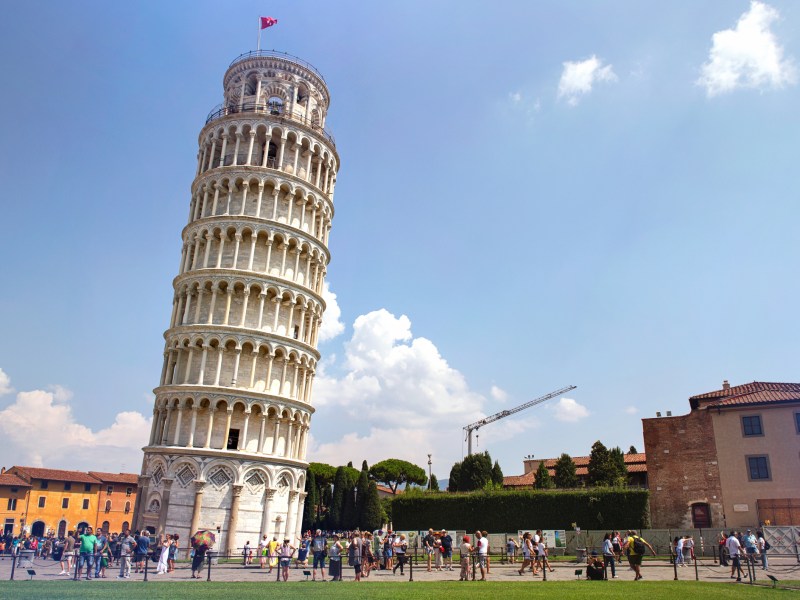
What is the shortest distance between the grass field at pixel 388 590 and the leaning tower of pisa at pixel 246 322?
62.0ft

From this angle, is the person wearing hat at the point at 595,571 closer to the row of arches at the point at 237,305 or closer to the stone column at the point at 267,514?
the stone column at the point at 267,514

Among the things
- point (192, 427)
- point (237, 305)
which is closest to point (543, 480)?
point (237, 305)

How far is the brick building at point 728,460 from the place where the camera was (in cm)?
4006

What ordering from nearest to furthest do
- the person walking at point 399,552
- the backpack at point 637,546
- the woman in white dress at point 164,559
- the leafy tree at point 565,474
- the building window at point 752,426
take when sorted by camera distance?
the backpack at point 637,546 < the woman in white dress at point 164,559 < the person walking at point 399,552 < the building window at point 752,426 < the leafy tree at point 565,474

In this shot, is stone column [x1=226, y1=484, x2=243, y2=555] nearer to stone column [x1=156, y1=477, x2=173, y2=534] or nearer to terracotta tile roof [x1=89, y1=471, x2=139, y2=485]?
stone column [x1=156, y1=477, x2=173, y2=534]

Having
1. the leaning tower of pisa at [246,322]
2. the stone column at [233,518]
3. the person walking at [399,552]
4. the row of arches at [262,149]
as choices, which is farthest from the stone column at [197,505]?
the row of arches at [262,149]

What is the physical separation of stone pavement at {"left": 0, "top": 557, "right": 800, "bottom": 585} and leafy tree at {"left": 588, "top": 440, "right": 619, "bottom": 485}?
120 ft

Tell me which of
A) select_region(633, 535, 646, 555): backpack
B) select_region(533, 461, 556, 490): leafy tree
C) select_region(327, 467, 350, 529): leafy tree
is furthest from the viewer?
select_region(327, 467, 350, 529): leafy tree

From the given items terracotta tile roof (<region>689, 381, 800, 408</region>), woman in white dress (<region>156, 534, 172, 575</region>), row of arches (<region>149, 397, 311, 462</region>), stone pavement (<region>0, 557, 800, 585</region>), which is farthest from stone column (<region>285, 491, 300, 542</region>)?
terracotta tile roof (<region>689, 381, 800, 408</region>)

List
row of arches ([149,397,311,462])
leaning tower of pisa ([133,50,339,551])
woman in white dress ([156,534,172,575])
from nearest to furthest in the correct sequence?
1. woman in white dress ([156,534,172,575])
2. leaning tower of pisa ([133,50,339,551])
3. row of arches ([149,397,311,462])

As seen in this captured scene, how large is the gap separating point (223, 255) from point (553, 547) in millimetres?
30095

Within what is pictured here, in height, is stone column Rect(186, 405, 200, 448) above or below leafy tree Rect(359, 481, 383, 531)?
above

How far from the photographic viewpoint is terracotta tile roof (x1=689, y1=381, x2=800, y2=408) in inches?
1631

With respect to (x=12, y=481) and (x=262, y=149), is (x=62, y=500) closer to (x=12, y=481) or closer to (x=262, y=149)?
(x=12, y=481)
